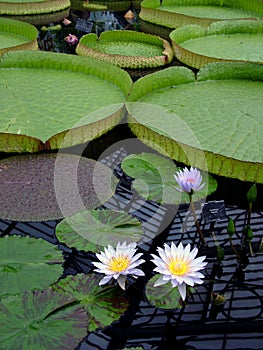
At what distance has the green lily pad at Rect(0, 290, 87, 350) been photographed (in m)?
1.07

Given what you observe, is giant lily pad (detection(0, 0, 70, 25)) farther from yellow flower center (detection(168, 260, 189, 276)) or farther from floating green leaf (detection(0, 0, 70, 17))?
yellow flower center (detection(168, 260, 189, 276))

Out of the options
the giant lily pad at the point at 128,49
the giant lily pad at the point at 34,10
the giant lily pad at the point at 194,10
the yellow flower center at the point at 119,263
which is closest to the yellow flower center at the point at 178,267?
the yellow flower center at the point at 119,263

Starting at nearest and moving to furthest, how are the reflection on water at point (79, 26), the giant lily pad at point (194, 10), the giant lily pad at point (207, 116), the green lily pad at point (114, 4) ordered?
the giant lily pad at point (207, 116)
the reflection on water at point (79, 26)
the giant lily pad at point (194, 10)
the green lily pad at point (114, 4)

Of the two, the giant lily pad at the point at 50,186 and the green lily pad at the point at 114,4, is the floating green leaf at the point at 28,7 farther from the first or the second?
the giant lily pad at the point at 50,186

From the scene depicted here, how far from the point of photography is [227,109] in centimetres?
210

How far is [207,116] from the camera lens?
205 cm

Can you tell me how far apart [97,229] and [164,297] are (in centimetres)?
34

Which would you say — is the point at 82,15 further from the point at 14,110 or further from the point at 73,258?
the point at 73,258

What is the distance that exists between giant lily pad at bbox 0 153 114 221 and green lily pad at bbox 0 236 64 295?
0.49ft

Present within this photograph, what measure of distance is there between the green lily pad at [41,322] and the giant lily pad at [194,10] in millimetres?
2984


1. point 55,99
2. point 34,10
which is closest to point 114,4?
point 34,10

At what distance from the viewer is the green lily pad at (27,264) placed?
49.9 inches

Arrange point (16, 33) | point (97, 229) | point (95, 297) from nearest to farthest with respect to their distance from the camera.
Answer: point (95, 297) < point (97, 229) < point (16, 33)

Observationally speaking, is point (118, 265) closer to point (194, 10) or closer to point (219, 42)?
point (219, 42)
